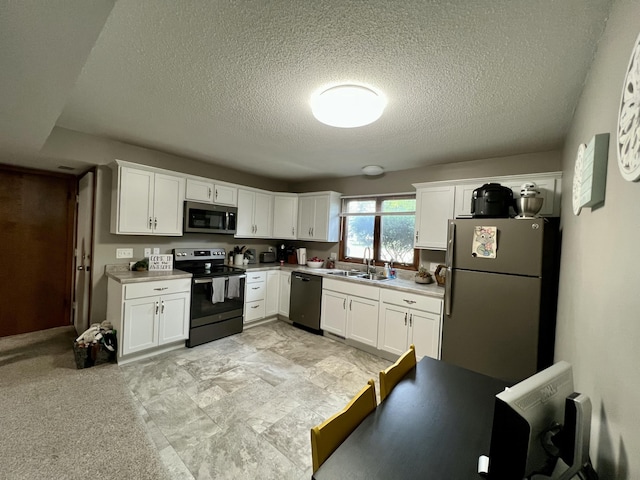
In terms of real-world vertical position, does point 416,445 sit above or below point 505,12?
below

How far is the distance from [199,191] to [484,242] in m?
3.35

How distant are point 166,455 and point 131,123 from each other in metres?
2.70

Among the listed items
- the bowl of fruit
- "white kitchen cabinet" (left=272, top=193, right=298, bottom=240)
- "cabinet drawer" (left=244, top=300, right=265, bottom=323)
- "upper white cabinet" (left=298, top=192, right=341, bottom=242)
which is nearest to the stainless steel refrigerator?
"upper white cabinet" (left=298, top=192, right=341, bottom=242)

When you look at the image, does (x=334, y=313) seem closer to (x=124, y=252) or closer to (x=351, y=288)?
(x=351, y=288)

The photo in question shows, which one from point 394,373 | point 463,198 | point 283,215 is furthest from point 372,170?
point 394,373

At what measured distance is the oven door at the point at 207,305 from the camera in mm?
3205

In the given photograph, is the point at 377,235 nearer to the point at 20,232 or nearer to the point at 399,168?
the point at 399,168

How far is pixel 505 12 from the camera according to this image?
1.14 m

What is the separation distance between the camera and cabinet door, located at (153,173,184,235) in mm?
3178

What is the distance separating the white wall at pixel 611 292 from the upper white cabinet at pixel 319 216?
305 centimetres

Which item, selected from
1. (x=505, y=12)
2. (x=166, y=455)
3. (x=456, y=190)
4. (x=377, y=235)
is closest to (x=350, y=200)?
(x=377, y=235)

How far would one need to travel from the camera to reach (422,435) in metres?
0.98

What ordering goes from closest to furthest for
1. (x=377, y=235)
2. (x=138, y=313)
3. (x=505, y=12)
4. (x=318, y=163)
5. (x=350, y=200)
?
(x=505, y=12) < (x=138, y=313) < (x=318, y=163) < (x=377, y=235) < (x=350, y=200)

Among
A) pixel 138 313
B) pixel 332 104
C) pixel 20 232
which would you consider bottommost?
pixel 138 313
